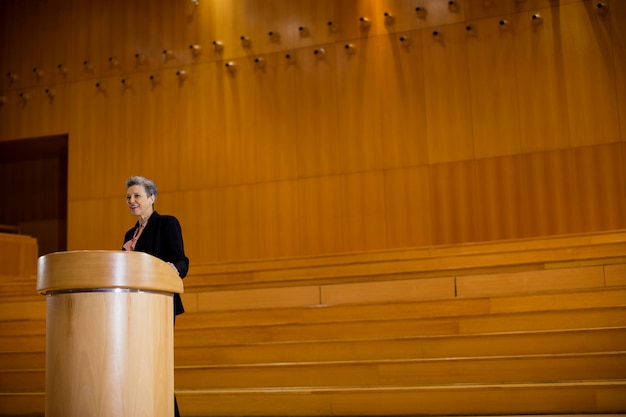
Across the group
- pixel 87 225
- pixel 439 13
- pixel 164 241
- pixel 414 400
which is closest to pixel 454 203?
pixel 439 13

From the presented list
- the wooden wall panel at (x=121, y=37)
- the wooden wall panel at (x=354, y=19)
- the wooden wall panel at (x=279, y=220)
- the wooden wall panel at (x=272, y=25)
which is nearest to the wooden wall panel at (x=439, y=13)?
the wooden wall panel at (x=354, y=19)

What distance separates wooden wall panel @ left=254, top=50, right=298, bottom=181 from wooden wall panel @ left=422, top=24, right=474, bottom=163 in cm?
94

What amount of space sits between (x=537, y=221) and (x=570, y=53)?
1039mm

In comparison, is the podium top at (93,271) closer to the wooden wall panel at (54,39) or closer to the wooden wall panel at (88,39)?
the wooden wall panel at (88,39)

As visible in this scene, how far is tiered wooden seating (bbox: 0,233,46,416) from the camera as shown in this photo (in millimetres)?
2980

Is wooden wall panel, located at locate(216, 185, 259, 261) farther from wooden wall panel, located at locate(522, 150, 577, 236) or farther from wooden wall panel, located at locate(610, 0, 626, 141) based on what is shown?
wooden wall panel, located at locate(610, 0, 626, 141)

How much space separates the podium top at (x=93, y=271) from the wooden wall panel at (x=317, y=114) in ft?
12.0

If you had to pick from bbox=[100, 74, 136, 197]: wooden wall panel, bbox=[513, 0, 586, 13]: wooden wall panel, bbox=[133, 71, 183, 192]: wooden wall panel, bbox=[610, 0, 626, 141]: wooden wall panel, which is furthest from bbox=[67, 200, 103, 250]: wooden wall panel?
bbox=[610, 0, 626, 141]: wooden wall panel

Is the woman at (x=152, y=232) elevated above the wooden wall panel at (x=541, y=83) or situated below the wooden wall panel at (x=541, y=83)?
below

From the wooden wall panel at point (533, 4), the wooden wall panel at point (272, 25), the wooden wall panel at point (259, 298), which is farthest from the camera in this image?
the wooden wall panel at point (272, 25)

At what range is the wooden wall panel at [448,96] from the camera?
4871 millimetres

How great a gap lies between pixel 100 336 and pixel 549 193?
144 inches

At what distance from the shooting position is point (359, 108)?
16.8 ft

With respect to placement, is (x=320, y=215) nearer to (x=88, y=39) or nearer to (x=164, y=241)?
(x=88, y=39)
